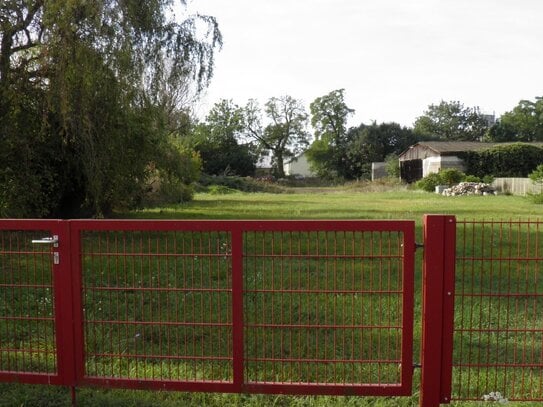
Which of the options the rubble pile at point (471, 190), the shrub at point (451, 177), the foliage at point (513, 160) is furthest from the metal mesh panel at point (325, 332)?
the foliage at point (513, 160)

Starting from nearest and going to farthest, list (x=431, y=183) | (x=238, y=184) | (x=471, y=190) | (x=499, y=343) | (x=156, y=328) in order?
(x=499, y=343), (x=156, y=328), (x=471, y=190), (x=431, y=183), (x=238, y=184)

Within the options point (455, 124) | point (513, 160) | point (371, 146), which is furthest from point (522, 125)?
point (513, 160)

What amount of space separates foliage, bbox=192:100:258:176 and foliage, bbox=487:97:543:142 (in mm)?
37191

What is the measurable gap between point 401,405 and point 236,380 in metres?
1.30

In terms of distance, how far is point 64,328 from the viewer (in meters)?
4.27

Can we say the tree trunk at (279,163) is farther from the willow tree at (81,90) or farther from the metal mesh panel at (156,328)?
the metal mesh panel at (156,328)

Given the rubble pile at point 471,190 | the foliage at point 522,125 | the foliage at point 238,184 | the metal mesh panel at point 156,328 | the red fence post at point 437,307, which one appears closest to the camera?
the red fence post at point 437,307

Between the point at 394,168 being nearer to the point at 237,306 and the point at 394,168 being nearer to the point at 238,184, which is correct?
the point at 238,184

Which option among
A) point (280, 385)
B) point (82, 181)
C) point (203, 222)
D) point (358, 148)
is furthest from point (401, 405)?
point (358, 148)

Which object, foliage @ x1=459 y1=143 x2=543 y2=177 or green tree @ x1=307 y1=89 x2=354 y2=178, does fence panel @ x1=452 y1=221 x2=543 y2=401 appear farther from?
green tree @ x1=307 y1=89 x2=354 y2=178

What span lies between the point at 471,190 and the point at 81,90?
31.4 m

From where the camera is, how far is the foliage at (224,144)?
72250 millimetres

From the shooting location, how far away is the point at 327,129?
8356 centimetres

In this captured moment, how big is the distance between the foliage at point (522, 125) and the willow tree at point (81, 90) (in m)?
78.9
